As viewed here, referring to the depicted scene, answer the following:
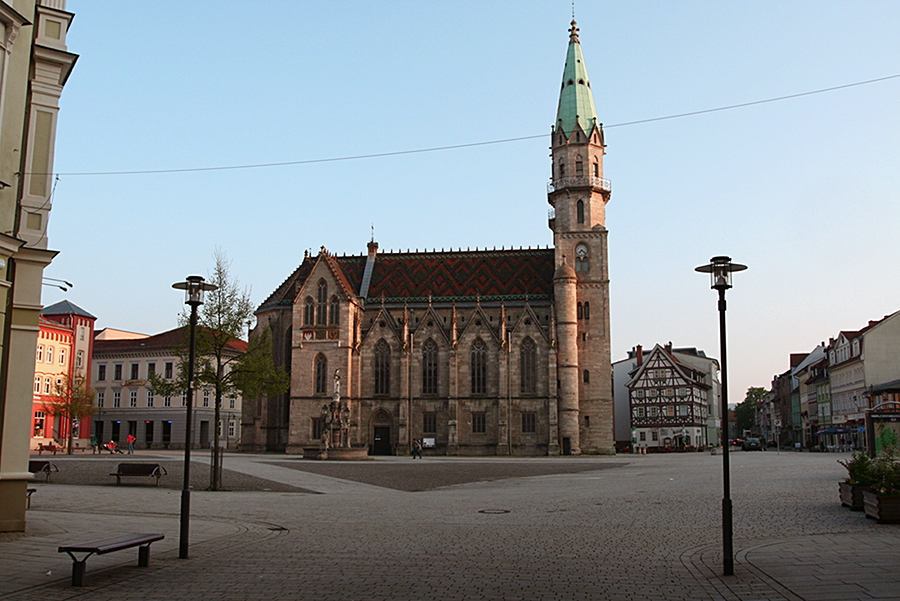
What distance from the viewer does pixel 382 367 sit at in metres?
70.6

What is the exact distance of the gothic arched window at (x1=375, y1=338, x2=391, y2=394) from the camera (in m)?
70.3

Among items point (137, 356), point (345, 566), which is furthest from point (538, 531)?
point (137, 356)

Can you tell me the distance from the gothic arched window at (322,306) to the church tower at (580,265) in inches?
770

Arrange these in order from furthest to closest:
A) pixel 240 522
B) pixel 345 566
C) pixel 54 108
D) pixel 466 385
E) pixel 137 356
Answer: pixel 137 356, pixel 466 385, pixel 240 522, pixel 54 108, pixel 345 566

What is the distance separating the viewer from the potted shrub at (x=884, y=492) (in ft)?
52.3

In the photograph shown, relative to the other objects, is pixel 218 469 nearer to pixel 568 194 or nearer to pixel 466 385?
pixel 466 385

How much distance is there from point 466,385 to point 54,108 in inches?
2177

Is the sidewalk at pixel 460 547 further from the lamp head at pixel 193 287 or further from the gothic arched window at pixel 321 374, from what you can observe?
the gothic arched window at pixel 321 374

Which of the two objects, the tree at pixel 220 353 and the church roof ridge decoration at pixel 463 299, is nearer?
the tree at pixel 220 353

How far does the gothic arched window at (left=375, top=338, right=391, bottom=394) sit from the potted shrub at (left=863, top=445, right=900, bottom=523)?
54.6 m

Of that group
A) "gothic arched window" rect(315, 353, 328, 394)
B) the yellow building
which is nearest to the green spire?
"gothic arched window" rect(315, 353, 328, 394)

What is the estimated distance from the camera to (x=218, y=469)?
26.1m

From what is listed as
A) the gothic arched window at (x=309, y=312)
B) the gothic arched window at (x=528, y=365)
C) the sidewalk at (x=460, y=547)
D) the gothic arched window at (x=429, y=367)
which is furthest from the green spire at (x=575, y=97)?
the sidewalk at (x=460, y=547)

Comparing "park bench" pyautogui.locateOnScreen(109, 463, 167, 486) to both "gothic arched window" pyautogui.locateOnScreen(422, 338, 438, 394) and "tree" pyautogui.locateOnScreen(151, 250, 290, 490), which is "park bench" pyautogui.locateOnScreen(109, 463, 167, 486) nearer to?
"tree" pyautogui.locateOnScreen(151, 250, 290, 490)
